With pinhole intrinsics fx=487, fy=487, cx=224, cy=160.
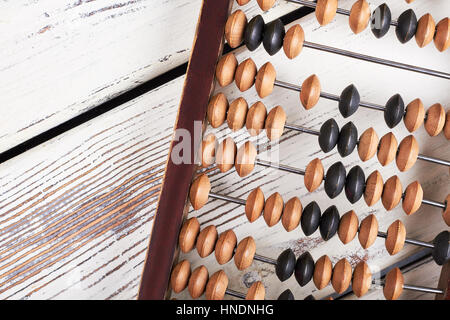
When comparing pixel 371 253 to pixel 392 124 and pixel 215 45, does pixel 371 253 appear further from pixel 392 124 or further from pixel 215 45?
pixel 215 45

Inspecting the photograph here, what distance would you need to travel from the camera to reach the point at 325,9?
1.96ft

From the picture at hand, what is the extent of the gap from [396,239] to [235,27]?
333mm

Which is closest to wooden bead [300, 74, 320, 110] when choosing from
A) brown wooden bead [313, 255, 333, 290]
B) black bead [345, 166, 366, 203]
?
black bead [345, 166, 366, 203]

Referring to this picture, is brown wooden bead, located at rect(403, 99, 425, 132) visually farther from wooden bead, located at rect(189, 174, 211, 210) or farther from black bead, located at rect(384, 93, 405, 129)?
wooden bead, located at rect(189, 174, 211, 210)

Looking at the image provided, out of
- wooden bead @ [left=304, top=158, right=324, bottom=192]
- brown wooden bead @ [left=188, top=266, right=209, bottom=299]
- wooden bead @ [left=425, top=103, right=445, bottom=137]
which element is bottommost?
brown wooden bead @ [left=188, top=266, right=209, bottom=299]

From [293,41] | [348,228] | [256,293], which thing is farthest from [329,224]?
[293,41]

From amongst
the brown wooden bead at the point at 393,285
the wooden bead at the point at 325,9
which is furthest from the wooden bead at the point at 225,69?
the brown wooden bead at the point at 393,285

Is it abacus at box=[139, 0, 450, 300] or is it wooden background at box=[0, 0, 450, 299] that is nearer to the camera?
abacus at box=[139, 0, 450, 300]

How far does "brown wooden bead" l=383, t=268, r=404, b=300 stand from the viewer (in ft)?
2.05

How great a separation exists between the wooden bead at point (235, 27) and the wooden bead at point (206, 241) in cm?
24

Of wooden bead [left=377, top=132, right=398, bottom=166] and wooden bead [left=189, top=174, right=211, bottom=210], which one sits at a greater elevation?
wooden bead [left=377, top=132, right=398, bottom=166]

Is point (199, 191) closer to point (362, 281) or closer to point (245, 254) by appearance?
point (245, 254)
